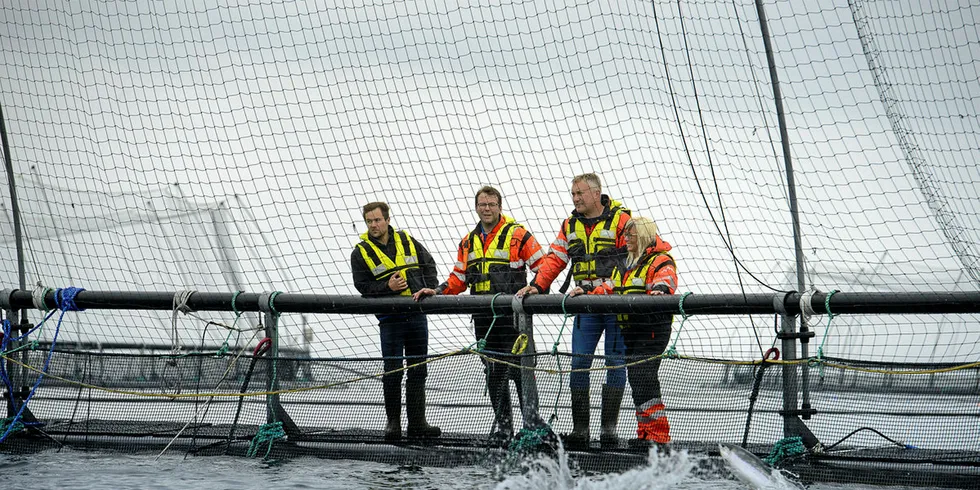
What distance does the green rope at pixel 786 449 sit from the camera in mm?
6070

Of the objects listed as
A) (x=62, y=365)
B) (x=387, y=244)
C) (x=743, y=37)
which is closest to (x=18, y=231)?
(x=62, y=365)

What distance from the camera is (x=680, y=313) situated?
6.38m

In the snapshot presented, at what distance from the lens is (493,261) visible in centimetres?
727

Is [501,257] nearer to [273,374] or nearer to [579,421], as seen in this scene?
[579,421]

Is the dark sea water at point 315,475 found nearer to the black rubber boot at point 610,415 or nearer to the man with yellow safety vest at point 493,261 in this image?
the black rubber boot at point 610,415

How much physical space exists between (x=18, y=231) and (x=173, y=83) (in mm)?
1842

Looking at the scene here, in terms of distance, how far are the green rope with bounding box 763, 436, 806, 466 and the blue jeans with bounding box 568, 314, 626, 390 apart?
3.31ft

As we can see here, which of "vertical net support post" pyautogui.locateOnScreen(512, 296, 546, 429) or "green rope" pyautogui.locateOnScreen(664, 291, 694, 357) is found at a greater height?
"green rope" pyautogui.locateOnScreen(664, 291, 694, 357)

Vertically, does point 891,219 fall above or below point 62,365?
above

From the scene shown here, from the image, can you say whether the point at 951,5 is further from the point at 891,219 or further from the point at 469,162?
the point at 469,162

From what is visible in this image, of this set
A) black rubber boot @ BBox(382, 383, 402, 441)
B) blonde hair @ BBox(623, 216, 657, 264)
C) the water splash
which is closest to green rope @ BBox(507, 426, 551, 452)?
the water splash

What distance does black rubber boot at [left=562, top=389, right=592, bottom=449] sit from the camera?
641 centimetres

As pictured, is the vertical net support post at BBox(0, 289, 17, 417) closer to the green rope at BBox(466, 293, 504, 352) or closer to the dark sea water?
the dark sea water

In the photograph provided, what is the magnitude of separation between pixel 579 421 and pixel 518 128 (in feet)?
6.91
